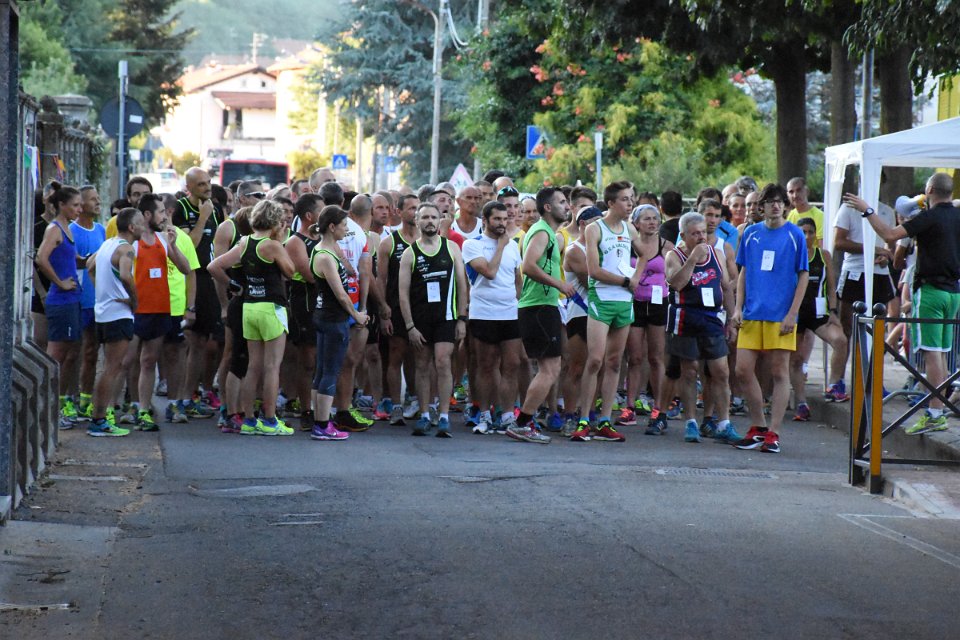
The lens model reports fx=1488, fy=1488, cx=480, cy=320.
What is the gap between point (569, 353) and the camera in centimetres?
1291

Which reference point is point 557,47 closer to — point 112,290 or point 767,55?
point 767,55

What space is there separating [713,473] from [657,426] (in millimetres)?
2368

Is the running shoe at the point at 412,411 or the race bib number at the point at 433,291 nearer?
the race bib number at the point at 433,291

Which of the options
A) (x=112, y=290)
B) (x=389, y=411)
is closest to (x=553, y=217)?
(x=389, y=411)

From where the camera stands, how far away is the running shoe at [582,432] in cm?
1225

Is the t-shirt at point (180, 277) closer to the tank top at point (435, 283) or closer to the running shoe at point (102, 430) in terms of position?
the running shoe at point (102, 430)

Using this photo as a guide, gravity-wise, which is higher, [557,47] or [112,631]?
[557,47]

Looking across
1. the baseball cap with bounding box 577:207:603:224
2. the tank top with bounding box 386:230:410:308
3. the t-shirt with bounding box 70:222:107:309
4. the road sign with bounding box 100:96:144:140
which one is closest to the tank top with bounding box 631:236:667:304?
the baseball cap with bounding box 577:207:603:224

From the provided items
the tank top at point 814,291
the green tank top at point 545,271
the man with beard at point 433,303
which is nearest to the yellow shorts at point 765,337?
the green tank top at point 545,271

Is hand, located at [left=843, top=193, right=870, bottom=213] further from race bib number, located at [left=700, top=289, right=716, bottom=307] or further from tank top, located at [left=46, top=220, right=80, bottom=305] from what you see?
tank top, located at [left=46, top=220, right=80, bottom=305]

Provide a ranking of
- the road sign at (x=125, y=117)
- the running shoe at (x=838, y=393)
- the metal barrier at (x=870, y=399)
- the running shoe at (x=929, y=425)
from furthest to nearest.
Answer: the road sign at (x=125, y=117) → the running shoe at (x=838, y=393) → the running shoe at (x=929, y=425) → the metal barrier at (x=870, y=399)

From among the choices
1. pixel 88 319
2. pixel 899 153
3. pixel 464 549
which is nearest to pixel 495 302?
pixel 88 319

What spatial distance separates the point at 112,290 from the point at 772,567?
6.55 meters

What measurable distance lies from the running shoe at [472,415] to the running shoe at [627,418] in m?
1.34
